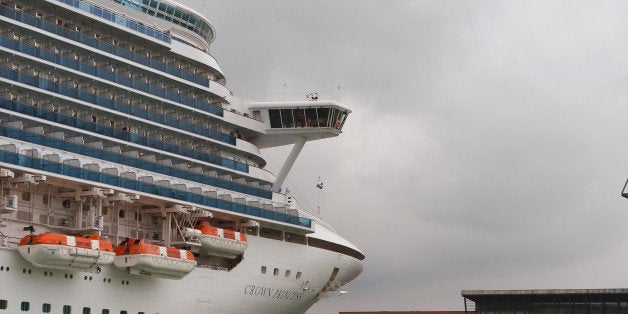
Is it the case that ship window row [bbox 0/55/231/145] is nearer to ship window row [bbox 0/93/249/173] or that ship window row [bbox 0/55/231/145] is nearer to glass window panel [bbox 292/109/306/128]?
ship window row [bbox 0/93/249/173]

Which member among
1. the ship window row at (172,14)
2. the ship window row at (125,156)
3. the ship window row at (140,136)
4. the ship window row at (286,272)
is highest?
the ship window row at (172,14)

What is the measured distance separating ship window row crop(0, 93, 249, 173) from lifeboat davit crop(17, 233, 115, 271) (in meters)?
6.30

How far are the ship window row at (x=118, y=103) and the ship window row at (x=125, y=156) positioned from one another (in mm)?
2029

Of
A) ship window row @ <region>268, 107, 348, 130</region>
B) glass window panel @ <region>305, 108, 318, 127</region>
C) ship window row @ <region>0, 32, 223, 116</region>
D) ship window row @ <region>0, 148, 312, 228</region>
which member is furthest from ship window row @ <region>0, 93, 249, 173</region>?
glass window panel @ <region>305, 108, 318, 127</region>

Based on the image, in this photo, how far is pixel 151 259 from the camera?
Answer: 154ft

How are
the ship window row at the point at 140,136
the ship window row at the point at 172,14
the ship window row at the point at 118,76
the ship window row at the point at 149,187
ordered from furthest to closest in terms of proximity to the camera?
the ship window row at the point at 172,14
the ship window row at the point at 118,76
the ship window row at the point at 140,136
the ship window row at the point at 149,187

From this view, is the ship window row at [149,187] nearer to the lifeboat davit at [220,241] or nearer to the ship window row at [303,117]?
the lifeboat davit at [220,241]

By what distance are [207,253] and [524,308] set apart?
72.3 ft

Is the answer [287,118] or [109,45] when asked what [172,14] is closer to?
[109,45]

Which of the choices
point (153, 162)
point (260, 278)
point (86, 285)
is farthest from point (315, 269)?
point (86, 285)

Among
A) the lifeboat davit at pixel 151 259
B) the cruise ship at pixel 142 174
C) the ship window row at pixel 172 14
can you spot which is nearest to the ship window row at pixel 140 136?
the cruise ship at pixel 142 174

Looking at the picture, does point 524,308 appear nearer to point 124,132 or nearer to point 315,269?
point 315,269

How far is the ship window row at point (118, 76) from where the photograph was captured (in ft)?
153

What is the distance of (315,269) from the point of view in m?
61.3
